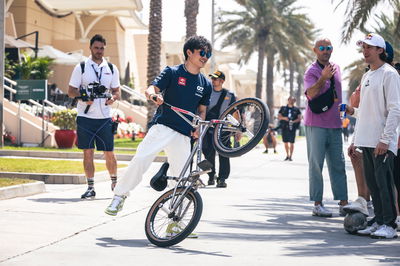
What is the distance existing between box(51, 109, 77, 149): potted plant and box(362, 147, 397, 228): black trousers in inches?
604

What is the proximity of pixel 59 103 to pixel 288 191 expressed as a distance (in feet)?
68.4

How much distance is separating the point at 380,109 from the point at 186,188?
215 cm

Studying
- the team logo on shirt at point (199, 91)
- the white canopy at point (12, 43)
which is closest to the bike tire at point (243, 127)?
the team logo on shirt at point (199, 91)

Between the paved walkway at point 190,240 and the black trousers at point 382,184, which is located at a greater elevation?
the black trousers at point 382,184

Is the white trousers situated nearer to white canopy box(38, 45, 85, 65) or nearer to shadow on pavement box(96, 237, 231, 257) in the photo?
shadow on pavement box(96, 237, 231, 257)

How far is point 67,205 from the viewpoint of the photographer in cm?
907

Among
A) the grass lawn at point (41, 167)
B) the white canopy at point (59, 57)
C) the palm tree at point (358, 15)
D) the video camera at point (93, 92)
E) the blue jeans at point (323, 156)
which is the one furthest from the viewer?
the white canopy at point (59, 57)

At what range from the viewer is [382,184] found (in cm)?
731

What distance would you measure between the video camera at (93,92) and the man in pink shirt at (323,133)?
2.60 m

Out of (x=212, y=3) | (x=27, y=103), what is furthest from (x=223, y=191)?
(x=212, y=3)

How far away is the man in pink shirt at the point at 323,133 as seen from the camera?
343 inches

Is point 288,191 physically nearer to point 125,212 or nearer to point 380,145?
point 125,212

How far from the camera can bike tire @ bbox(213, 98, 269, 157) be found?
6895 millimetres

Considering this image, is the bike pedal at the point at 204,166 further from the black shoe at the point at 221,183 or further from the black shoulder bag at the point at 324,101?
the black shoe at the point at 221,183
